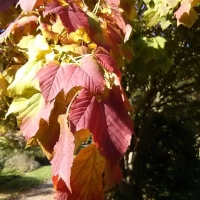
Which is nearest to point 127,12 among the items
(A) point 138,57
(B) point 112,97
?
(B) point 112,97

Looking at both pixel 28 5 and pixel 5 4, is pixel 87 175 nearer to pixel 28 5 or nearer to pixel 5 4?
pixel 28 5

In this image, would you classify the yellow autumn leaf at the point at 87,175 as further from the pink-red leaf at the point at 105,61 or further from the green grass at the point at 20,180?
the green grass at the point at 20,180

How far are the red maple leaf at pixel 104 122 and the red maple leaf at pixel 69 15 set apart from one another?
10.6 inches

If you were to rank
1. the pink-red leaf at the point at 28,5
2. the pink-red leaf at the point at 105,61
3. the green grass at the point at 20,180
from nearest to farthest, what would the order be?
the pink-red leaf at the point at 105,61, the pink-red leaf at the point at 28,5, the green grass at the point at 20,180

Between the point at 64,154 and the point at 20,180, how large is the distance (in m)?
14.1

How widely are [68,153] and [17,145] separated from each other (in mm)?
A: 10114

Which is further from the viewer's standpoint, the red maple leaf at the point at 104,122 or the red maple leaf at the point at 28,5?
the red maple leaf at the point at 28,5

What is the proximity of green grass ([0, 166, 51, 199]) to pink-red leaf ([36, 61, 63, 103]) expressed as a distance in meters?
11.9

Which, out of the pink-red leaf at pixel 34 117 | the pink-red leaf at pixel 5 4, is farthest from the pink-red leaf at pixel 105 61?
the pink-red leaf at pixel 5 4

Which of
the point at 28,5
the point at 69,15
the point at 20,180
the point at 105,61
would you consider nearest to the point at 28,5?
the point at 28,5

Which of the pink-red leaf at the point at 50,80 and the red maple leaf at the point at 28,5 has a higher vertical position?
the red maple leaf at the point at 28,5

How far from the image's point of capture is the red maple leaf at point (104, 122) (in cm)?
67

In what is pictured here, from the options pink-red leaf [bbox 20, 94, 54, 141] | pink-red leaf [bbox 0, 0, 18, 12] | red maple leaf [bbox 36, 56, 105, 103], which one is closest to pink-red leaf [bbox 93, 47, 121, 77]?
red maple leaf [bbox 36, 56, 105, 103]

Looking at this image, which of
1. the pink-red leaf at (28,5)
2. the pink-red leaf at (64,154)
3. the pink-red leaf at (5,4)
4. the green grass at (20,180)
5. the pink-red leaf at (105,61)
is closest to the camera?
the pink-red leaf at (64,154)
